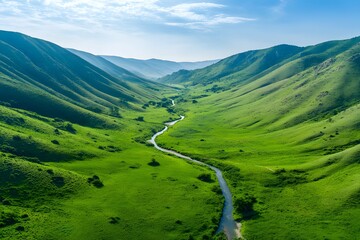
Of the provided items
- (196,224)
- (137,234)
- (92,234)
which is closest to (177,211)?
(196,224)

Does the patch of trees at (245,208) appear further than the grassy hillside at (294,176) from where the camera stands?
Yes

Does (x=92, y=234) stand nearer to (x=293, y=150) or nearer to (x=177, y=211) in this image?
(x=177, y=211)

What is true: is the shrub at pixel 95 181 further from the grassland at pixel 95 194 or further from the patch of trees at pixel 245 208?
the patch of trees at pixel 245 208

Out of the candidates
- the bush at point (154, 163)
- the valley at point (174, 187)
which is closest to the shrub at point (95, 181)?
the valley at point (174, 187)

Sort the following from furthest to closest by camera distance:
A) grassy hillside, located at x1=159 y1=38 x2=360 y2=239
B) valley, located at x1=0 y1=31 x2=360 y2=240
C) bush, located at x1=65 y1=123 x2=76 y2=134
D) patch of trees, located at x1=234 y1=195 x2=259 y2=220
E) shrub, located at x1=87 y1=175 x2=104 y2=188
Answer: bush, located at x1=65 y1=123 x2=76 y2=134 → shrub, located at x1=87 y1=175 x2=104 y2=188 → patch of trees, located at x1=234 y1=195 x2=259 y2=220 → grassy hillside, located at x1=159 y1=38 x2=360 y2=239 → valley, located at x1=0 y1=31 x2=360 y2=240

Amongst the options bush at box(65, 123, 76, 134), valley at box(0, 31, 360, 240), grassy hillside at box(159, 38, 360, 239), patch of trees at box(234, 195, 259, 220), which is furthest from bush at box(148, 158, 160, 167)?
bush at box(65, 123, 76, 134)

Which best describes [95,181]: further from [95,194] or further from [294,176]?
[294,176]

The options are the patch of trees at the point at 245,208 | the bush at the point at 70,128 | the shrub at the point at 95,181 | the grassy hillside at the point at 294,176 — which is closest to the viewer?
the grassy hillside at the point at 294,176

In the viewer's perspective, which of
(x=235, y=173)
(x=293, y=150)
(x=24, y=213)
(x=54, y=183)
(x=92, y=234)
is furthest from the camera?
(x=293, y=150)

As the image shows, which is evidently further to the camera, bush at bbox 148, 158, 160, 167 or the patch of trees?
bush at bbox 148, 158, 160, 167

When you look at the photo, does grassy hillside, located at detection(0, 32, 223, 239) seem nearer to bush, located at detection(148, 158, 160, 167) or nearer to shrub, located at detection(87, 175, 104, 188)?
shrub, located at detection(87, 175, 104, 188)

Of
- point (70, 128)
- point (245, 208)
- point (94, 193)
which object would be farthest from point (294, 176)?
point (70, 128)
